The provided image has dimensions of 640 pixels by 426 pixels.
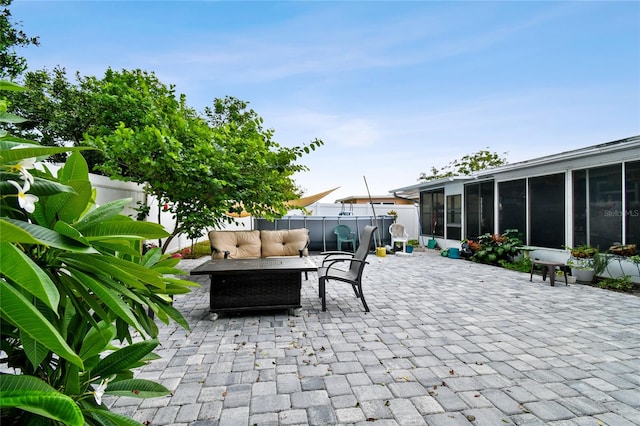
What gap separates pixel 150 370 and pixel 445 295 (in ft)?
13.2

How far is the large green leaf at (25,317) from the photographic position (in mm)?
457

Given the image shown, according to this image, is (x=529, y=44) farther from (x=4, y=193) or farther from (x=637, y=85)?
(x=4, y=193)

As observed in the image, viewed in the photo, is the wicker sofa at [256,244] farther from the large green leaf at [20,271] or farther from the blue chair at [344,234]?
the large green leaf at [20,271]

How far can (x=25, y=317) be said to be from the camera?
1.55ft

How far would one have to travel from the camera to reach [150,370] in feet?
7.46

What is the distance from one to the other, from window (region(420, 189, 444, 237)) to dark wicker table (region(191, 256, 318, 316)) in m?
8.40

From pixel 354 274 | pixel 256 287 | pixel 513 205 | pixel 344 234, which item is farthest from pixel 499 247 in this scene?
pixel 256 287

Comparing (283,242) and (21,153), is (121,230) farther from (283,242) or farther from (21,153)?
(283,242)

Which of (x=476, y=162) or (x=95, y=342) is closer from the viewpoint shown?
(x=95, y=342)

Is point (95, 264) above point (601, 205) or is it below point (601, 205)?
below

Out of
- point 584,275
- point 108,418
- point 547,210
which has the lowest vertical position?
point 584,275

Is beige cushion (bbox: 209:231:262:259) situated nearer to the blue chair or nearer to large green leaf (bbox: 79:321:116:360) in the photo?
the blue chair

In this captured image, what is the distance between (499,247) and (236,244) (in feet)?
21.2

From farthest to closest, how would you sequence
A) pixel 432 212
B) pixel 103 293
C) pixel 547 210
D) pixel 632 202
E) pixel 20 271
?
pixel 432 212 < pixel 547 210 < pixel 632 202 < pixel 103 293 < pixel 20 271
